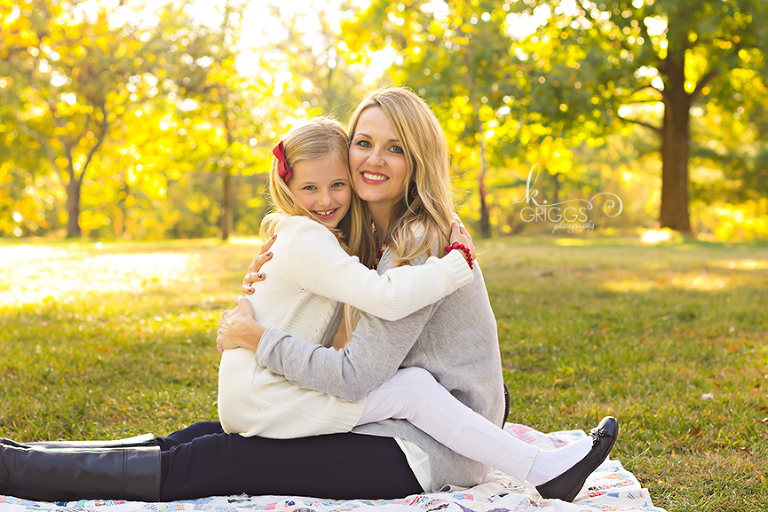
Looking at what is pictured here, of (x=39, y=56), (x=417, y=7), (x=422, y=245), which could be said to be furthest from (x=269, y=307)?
(x=39, y=56)

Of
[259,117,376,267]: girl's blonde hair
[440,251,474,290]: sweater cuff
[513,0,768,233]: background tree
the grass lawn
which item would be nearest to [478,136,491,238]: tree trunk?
[513,0,768,233]: background tree

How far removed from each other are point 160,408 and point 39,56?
2104cm

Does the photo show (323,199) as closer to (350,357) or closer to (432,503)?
(350,357)

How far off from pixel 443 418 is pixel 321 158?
1155mm

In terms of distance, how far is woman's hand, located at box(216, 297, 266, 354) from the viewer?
2453 millimetres

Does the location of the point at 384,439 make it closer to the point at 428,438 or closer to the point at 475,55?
the point at 428,438

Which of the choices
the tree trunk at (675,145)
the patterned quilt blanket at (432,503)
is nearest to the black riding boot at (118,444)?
the patterned quilt blanket at (432,503)

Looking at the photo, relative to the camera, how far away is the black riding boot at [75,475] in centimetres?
236

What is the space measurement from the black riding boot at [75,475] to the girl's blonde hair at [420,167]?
4.20 ft

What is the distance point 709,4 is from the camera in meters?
11.5

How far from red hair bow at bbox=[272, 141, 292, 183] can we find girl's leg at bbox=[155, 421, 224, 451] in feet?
3.63

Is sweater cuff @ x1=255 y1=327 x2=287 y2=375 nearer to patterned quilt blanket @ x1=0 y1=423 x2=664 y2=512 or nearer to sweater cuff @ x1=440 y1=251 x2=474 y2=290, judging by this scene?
patterned quilt blanket @ x1=0 y1=423 x2=664 y2=512

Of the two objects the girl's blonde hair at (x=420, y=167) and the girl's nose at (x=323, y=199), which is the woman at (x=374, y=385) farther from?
the girl's nose at (x=323, y=199)

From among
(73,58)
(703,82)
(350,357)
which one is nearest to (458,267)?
(350,357)
